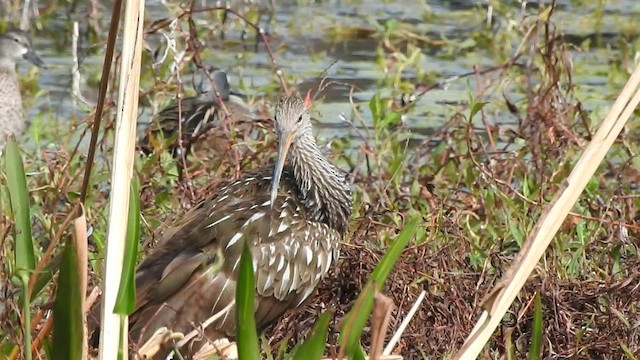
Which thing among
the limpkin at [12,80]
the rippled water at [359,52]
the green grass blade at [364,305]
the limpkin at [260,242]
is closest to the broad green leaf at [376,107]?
the limpkin at [260,242]

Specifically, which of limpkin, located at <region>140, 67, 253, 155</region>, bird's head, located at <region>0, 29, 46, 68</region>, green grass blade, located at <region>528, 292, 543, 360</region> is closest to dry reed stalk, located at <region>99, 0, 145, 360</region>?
→ green grass blade, located at <region>528, 292, 543, 360</region>

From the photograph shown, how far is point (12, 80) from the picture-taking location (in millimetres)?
7230

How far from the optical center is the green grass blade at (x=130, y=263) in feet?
6.34

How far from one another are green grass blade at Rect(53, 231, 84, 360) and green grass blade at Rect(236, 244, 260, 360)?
0.23 metres

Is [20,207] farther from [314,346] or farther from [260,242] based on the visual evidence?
[260,242]

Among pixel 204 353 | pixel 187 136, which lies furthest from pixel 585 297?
pixel 187 136

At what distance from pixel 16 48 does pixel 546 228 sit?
6682mm

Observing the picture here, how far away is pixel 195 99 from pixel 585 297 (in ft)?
11.3

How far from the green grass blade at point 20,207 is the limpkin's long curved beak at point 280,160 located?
207cm

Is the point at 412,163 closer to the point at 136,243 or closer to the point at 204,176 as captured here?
the point at 204,176

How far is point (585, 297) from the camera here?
12.8 feet

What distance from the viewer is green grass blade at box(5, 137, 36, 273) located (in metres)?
2.15

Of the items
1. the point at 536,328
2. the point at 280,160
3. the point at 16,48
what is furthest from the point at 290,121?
the point at 16,48

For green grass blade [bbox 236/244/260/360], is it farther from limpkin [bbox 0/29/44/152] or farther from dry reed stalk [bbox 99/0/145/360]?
limpkin [bbox 0/29/44/152]
